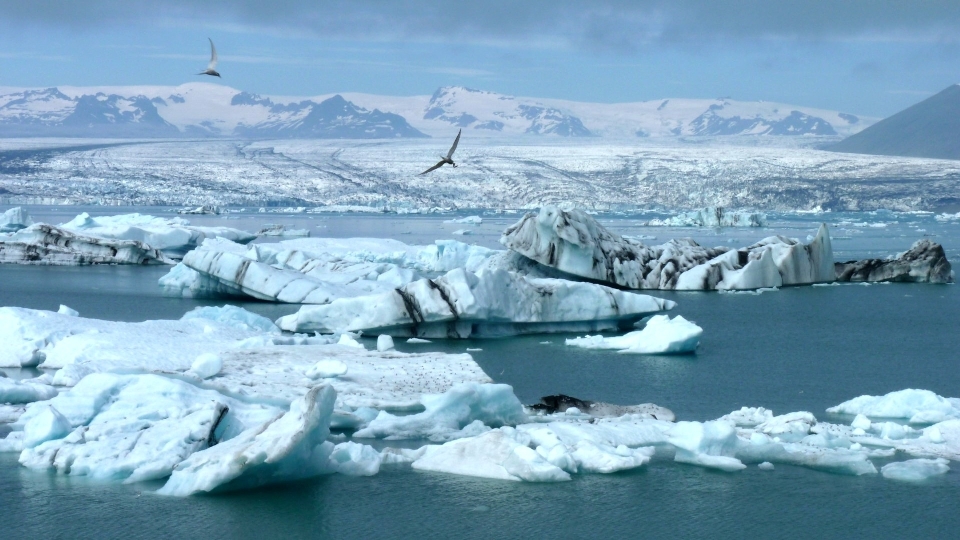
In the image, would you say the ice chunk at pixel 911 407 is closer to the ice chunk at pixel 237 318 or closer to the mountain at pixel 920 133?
the ice chunk at pixel 237 318

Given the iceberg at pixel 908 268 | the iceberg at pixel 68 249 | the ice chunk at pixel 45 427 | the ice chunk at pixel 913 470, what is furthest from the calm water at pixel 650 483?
the iceberg at pixel 68 249

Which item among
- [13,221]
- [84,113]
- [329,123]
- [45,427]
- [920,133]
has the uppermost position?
[84,113]

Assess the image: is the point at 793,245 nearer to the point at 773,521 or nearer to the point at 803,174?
the point at 773,521

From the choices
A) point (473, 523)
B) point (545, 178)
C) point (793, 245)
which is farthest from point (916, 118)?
point (473, 523)

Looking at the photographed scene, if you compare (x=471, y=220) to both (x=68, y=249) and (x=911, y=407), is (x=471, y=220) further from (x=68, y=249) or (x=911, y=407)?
(x=911, y=407)

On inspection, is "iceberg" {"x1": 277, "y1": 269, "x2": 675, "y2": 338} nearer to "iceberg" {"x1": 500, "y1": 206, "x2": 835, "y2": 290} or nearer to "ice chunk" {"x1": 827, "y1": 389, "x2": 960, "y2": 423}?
"iceberg" {"x1": 500, "y1": 206, "x2": 835, "y2": 290}

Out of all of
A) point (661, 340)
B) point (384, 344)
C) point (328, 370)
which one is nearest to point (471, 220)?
point (661, 340)
